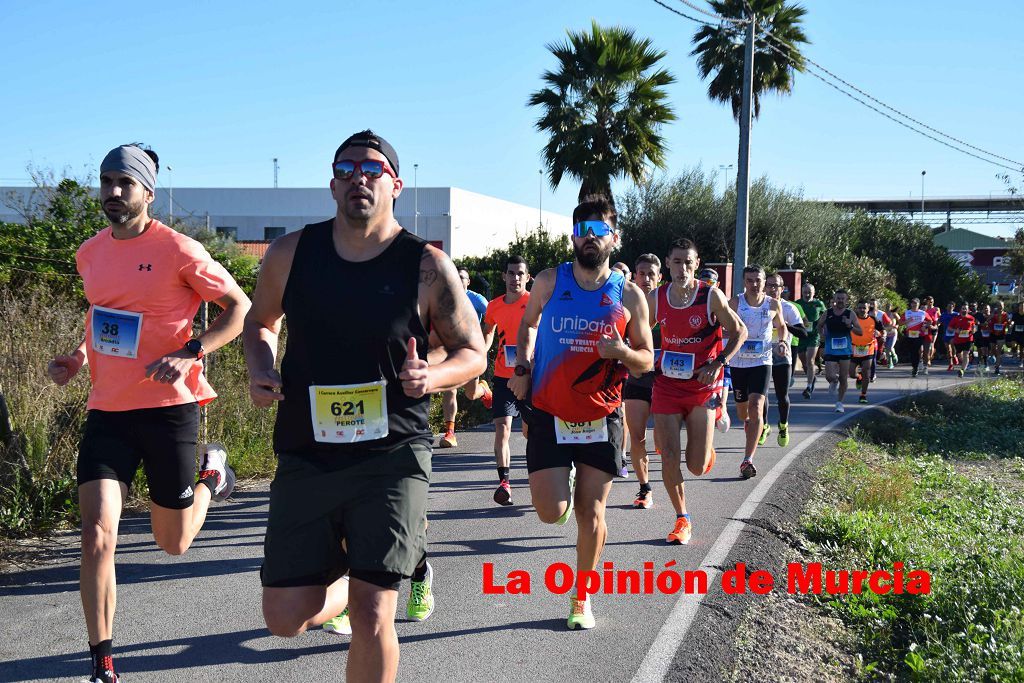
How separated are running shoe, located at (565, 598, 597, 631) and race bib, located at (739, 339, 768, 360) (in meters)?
5.43

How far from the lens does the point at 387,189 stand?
142 inches

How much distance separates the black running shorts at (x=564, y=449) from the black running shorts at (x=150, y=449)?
1710 millimetres

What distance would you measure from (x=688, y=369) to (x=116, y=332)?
4.13 metres

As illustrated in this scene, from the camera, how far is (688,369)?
721 centimetres

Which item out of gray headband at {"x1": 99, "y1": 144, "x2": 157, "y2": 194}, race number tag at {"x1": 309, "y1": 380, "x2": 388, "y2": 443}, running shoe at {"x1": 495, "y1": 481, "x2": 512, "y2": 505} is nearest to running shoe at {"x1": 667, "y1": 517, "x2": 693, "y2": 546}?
running shoe at {"x1": 495, "y1": 481, "x2": 512, "y2": 505}

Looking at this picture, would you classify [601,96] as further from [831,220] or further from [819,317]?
[831,220]

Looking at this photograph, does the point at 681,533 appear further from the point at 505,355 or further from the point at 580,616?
the point at 505,355

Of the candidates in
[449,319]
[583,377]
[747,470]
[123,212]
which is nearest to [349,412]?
[449,319]

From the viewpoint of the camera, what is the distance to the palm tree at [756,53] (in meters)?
27.9

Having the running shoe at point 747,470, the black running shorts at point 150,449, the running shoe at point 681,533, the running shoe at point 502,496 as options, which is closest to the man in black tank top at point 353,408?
the black running shorts at point 150,449

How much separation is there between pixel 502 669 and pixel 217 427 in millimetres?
5390

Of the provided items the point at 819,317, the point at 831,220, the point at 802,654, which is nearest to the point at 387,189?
the point at 802,654

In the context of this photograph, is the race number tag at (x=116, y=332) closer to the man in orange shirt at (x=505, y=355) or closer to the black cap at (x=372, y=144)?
the black cap at (x=372, y=144)

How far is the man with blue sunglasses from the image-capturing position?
5.17 meters
